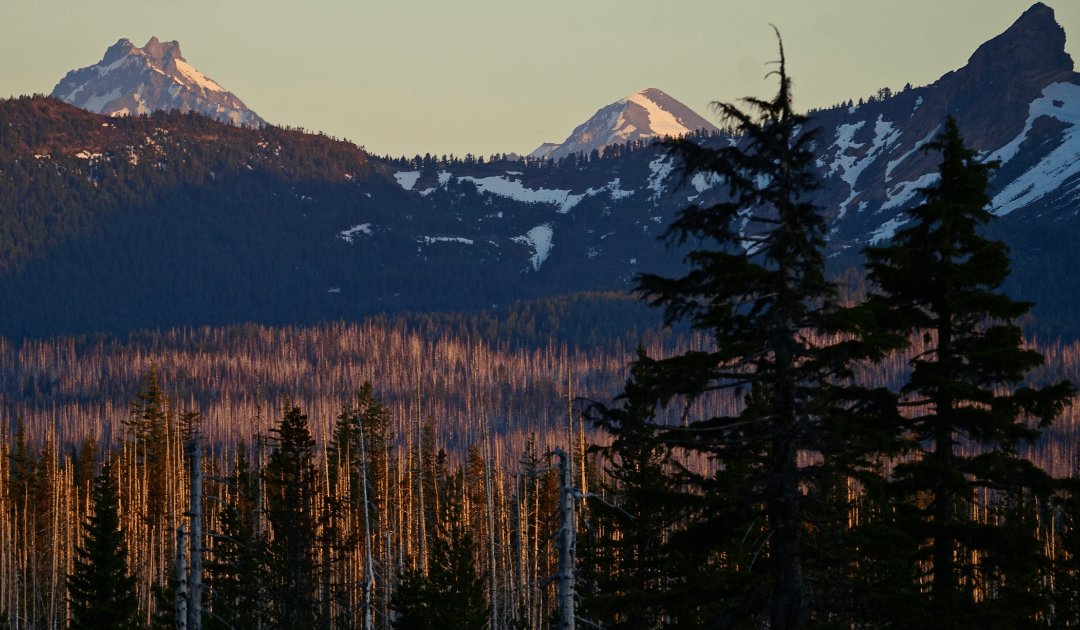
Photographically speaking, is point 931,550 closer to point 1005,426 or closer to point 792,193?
point 1005,426

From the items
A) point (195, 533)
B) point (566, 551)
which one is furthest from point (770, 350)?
point (195, 533)

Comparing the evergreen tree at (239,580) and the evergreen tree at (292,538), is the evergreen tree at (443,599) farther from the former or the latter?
the evergreen tree at (239,580)

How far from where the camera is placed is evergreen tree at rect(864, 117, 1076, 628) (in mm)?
19562

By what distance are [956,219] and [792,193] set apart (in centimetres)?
585

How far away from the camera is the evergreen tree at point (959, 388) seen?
19562 mm

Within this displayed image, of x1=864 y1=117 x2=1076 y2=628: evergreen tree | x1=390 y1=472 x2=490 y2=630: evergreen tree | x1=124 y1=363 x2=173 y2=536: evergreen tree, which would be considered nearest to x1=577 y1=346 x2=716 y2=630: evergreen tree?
x1=390 y1=472 x2=490 y2=630: evergreen tree

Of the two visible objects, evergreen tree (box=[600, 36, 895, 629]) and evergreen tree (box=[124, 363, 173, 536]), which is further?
evergreen tree (box=[124, 363, 173, 536])

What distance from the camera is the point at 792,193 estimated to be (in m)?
17.1

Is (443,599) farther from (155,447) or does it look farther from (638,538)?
(155,447)

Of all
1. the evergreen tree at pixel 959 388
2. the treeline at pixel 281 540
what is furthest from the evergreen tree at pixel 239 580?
the evergreen tree at pixel 959 388

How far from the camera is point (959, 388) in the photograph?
64.0 feet

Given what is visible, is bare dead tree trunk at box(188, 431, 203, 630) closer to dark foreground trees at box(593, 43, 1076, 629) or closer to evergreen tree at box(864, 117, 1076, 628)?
dark foreground trees at box(593, 43, 1076, 629)

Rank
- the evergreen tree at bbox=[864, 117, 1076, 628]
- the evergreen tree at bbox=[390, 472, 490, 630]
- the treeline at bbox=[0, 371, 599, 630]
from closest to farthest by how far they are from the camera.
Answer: the evergreen tree at bbox=[864, 117, 1076, 628] < the evergreen tree at bbox=[390, 472, 490, 630] < the treeline at bbox=[0, 371, 599, 630]

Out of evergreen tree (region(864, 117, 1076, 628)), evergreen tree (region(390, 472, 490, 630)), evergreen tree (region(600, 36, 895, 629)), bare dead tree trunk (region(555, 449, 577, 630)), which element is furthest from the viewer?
evergreen tree (region(390, 472, 490, 630))
